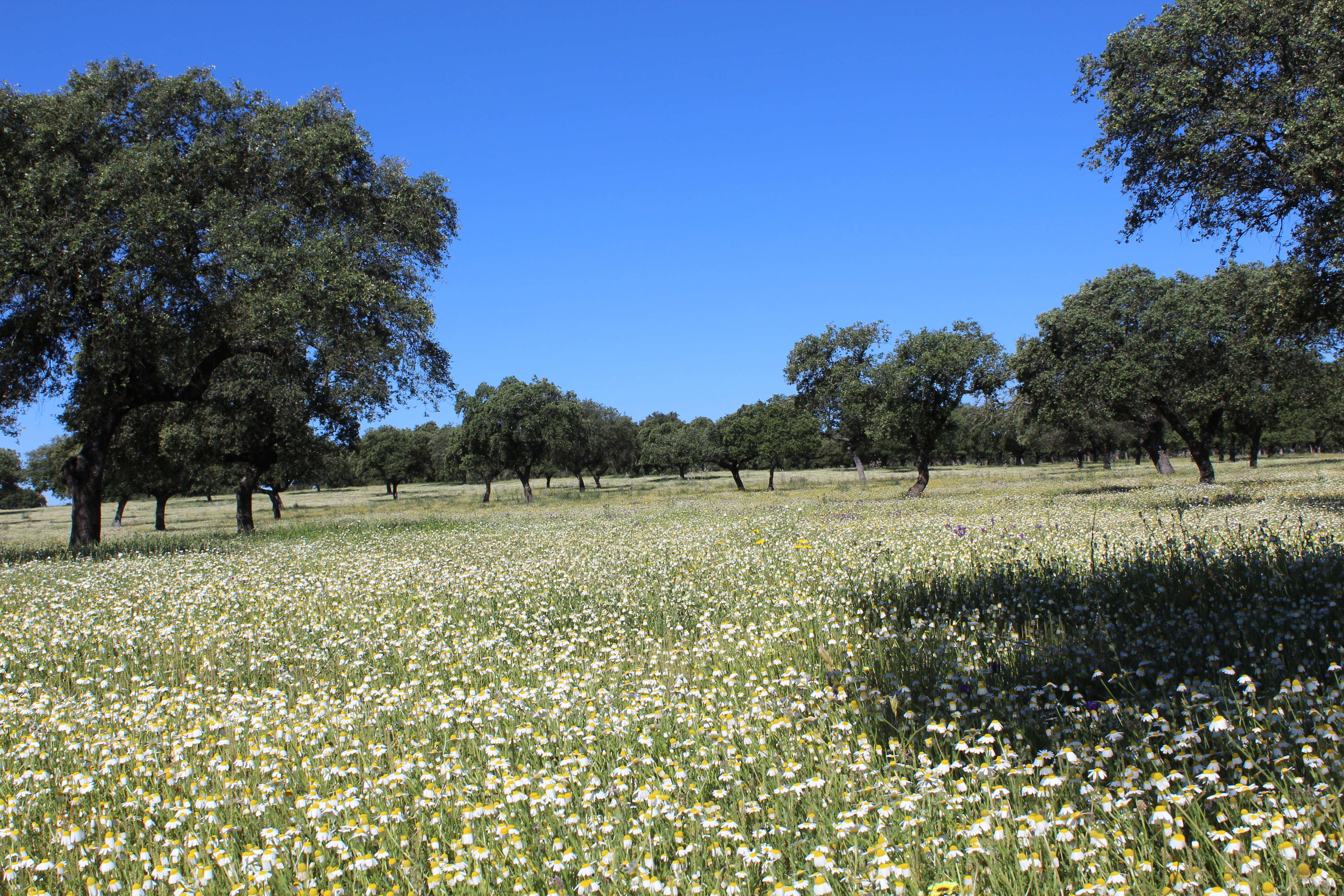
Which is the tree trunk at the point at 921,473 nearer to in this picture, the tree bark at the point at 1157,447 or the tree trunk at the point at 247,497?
the tree bark at the point at 1157,447

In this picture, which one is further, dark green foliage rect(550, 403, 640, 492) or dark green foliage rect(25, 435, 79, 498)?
dark green foliage rect(550, 403, 640, 492)

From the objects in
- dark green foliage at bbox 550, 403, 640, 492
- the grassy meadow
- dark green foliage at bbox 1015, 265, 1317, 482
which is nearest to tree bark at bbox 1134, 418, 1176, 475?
dark green foliage at bbox 1015, 265, 1317, 482

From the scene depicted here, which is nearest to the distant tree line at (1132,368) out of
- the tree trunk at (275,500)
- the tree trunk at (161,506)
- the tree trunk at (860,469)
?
the tree trunk at (860,469)

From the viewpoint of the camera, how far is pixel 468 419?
61219 mm

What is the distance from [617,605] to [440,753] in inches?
165

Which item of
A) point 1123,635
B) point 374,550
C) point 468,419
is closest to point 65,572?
point 374,550

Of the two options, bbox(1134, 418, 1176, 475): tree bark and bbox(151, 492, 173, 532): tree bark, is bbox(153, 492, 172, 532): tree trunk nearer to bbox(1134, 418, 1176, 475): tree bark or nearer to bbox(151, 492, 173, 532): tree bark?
bbox(151, 492, 173, 532): tree bark

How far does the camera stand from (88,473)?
72.5ft

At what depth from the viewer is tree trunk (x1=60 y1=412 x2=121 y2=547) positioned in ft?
71.8

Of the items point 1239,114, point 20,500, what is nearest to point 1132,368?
point 1239,114

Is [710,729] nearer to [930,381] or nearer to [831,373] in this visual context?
[930,381]

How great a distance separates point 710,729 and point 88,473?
977 inches

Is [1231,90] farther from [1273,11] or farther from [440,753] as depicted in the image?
[440,753]

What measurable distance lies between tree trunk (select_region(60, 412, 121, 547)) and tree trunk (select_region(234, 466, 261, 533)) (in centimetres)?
1083
